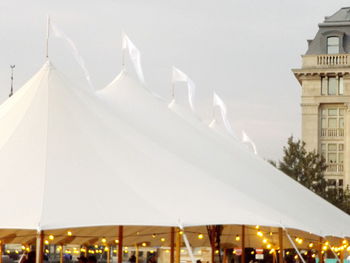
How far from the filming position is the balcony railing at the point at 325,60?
64.6m

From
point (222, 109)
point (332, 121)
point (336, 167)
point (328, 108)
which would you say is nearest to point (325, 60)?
point (328, 108)

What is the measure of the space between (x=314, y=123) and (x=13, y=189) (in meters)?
48.7

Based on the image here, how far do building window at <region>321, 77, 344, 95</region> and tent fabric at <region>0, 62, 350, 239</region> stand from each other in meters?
41.5

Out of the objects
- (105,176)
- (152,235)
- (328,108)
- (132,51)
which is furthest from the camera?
(328,108)

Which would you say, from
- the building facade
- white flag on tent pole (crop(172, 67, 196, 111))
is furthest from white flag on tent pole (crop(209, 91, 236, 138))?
the building facade

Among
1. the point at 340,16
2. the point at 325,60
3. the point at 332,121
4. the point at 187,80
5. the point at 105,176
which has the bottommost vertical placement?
the point at 105,176

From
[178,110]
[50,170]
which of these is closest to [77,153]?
[50,170]

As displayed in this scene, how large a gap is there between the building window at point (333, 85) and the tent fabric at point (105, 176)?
4154 centimetres

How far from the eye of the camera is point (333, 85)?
64562mm

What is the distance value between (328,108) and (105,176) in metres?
48.1

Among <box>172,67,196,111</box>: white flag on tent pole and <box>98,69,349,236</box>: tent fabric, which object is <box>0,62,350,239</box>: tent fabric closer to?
<box>98,69,349,236</box>: tent fabric

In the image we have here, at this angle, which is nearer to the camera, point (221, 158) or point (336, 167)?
point (221, 158)

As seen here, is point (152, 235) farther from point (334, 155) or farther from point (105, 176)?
point (334, 155)

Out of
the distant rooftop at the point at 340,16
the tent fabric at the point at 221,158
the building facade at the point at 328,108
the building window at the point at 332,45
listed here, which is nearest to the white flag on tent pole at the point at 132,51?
the tent fabric at the point at 221,158
